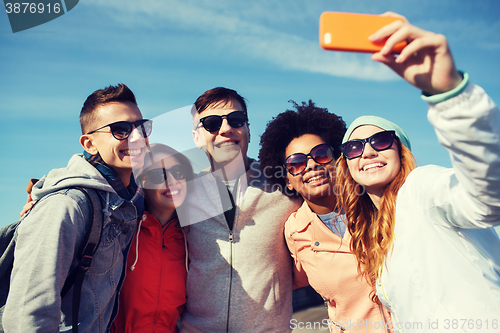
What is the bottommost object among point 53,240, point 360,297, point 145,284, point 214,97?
point 360,297

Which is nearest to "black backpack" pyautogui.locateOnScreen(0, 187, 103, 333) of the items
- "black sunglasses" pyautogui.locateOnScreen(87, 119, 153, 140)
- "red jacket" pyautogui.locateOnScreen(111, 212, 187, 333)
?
"red jacket" pyautogui.locateOnScreen(111, 212, 187, 333)

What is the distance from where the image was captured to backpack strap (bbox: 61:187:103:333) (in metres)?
2.29

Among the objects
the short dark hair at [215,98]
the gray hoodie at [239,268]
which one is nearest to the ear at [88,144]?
the gray hoodie at [239,268]

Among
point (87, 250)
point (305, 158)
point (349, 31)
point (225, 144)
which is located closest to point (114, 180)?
point (87, 250)

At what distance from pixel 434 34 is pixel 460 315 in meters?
1.49

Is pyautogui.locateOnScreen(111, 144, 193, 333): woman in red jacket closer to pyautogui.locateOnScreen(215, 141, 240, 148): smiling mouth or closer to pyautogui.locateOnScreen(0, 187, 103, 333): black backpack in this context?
pyautogui.locateOnScreen(215, 141, 240, 148): smiling mouth

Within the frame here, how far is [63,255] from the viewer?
2.19 meters

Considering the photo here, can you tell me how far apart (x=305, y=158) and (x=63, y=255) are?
2.50 metres

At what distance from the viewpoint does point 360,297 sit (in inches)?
118

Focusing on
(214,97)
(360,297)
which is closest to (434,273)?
(360,297)

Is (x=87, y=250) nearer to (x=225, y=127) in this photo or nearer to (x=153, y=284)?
(x=153, y=284)

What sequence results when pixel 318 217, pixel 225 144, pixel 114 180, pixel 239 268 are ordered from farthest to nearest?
pixel 225 144, pixel 318 217, pixel 239 268, pixel 114 180

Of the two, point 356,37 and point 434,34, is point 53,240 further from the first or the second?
point 434,34

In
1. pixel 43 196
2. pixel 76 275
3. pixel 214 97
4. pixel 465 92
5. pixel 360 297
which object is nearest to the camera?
A: pixel 465 92
